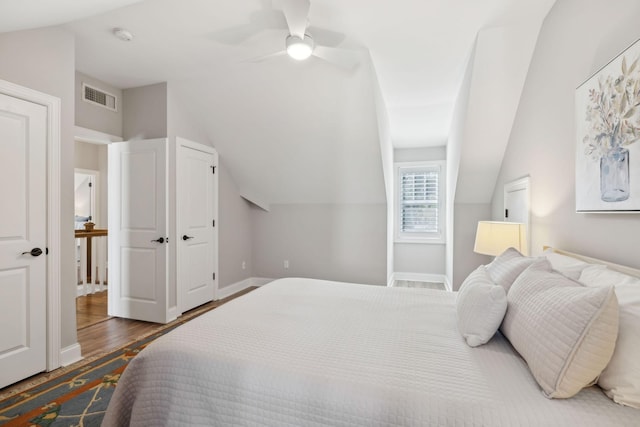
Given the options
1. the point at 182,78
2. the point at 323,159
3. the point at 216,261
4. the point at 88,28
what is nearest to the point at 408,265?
the point at 323,159

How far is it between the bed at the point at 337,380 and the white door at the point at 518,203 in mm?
1472

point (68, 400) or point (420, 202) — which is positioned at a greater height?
point (420, 202)

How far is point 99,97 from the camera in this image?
3209 millimetres

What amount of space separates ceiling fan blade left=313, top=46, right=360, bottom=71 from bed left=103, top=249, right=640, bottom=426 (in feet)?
6.12

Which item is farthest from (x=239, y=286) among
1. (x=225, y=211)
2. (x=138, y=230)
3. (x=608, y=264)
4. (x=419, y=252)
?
(x=608, y=264)

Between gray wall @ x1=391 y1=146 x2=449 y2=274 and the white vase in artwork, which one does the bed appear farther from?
gray wall @ x1=391 y1=146 x2=449 y2=274

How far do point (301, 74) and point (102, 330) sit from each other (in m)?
3.33

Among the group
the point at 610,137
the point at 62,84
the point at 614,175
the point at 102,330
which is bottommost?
the point at 102,330

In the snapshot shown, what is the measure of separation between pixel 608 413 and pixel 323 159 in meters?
3.43

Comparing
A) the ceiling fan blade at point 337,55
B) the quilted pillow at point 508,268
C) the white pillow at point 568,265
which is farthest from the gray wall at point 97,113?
the white pillow at point 568,265

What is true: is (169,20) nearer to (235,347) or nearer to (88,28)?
(88,28)

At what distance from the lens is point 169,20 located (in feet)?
7.43

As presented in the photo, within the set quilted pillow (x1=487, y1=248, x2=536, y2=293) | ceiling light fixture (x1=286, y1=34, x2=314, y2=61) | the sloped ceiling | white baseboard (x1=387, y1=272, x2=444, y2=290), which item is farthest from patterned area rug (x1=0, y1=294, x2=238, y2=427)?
white baseboard (x1=387, y1=272, x2=444, y2=290)

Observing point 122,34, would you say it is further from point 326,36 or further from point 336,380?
point 336,380
